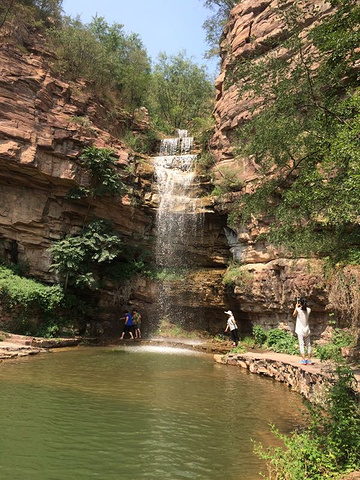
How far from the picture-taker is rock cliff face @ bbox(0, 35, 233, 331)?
17.5 metres

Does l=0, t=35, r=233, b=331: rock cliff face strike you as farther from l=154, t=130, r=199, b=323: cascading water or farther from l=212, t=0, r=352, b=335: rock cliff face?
l=212, t=0, r=352, b=335: rock cliff face

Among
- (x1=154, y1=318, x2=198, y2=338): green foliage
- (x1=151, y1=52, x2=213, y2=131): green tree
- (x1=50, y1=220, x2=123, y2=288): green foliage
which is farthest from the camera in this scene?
(x1=151, y1=52, x2=213, y2=131): green tree

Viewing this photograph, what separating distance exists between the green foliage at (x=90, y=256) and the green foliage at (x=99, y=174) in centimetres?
171

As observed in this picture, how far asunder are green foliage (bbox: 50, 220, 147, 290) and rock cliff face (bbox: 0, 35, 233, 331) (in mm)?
895

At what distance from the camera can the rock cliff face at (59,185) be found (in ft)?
57.5

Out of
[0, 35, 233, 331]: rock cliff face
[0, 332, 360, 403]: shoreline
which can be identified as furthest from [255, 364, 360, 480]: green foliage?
[0, 35, 233, 331]: rock cliff face

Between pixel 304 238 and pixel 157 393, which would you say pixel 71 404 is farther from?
pixel 304 238

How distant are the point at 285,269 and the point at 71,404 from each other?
1086 centimetres

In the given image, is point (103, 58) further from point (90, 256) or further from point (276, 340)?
point (276, 340)

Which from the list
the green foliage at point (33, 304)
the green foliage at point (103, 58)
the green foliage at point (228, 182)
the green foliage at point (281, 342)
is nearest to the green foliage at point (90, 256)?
the green foliage at point (33, 304)

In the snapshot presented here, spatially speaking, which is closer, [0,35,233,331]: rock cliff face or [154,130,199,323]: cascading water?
[0,35,233,331]: rock cliff face

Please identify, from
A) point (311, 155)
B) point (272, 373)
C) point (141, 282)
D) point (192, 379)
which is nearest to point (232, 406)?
point (192, 379)

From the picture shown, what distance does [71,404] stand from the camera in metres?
6.50

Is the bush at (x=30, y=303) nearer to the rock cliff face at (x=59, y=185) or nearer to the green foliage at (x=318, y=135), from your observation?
the rock cliff face at (x=59, y=185)
